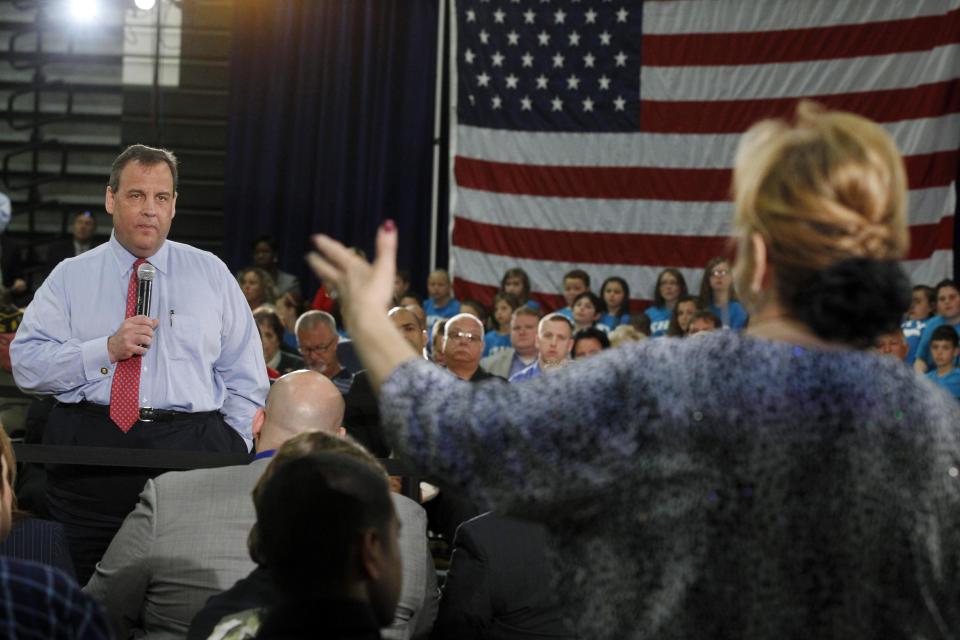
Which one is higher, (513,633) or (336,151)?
(336,151)

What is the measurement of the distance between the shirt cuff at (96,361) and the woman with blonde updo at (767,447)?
2.26 m

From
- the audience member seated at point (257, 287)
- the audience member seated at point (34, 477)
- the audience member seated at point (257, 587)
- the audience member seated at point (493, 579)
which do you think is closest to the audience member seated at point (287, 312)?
the audience member seated at point (257, 287)

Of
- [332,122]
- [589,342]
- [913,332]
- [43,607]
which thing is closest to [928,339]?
[913,332]

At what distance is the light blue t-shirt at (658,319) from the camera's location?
27.6 feet

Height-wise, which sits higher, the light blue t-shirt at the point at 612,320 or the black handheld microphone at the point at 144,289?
the black handheld microphone at the point at 144,289

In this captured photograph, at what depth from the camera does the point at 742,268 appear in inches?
48.9

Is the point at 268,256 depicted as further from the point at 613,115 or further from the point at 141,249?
the point at 141,249

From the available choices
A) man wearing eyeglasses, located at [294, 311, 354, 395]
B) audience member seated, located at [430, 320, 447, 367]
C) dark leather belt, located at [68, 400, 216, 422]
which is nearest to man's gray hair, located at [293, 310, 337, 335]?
man wearing eyeglasses, located at [294, 311, 354, 395]

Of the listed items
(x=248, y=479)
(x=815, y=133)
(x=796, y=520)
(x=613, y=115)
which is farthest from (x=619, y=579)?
(x=613, y=115)

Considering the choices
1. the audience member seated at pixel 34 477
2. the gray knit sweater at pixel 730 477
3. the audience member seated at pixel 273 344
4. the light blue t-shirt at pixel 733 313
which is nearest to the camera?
the gray knit sweater at pixel 730 477

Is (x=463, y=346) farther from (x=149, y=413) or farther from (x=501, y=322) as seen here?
(x=149, y=413)

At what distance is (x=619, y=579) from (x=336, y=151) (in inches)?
376

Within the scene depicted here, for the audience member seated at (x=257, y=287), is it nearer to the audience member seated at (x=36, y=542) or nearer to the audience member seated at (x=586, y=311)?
Result: the audience member seated at (x=586, y=311)

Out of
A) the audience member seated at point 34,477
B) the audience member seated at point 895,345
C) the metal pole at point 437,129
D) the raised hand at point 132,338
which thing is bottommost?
the audience member seated at point 34,477
